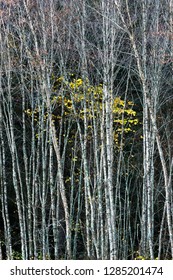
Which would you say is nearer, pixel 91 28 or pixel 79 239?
pixel 91 28

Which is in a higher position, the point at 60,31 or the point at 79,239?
the point at 60,31

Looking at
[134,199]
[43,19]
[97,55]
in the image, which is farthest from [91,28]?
[134,199]

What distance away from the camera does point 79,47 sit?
1031 cm

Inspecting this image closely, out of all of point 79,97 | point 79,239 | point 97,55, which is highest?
point 97,55

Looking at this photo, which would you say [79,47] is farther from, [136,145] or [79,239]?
[79,239]

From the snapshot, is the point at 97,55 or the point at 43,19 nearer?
the point at 43,19

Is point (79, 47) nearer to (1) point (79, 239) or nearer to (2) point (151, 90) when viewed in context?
(2) point (151, 90)
